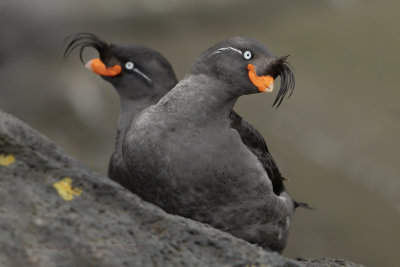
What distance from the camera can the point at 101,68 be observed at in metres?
4.25

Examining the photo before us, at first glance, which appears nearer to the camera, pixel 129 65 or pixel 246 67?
pixel 246 67

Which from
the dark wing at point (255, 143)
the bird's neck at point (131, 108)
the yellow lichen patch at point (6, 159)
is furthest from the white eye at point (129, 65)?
the yellow lichen patch at point (6, 159)

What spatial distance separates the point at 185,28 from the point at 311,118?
2.01m

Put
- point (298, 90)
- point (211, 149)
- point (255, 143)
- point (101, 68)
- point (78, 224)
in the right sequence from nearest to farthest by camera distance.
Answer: point (78, 224) → point (211, 149) → point (255, 143) → point (101, 68) → point (298, 90)

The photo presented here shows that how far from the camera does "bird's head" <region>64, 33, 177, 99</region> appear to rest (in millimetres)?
4230

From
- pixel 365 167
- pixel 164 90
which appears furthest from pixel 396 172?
pixel 164 90

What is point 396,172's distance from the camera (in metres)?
6.96

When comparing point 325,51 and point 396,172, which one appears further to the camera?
point 325,51

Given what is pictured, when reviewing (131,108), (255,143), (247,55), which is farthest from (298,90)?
A: (247,55)

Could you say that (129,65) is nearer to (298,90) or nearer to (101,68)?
(101,68)

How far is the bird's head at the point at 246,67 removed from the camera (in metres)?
3.04

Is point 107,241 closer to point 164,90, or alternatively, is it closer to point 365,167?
point 164,90

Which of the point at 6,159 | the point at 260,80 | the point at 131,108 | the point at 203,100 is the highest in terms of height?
the point at 260,80

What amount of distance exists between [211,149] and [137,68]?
1.43 m
